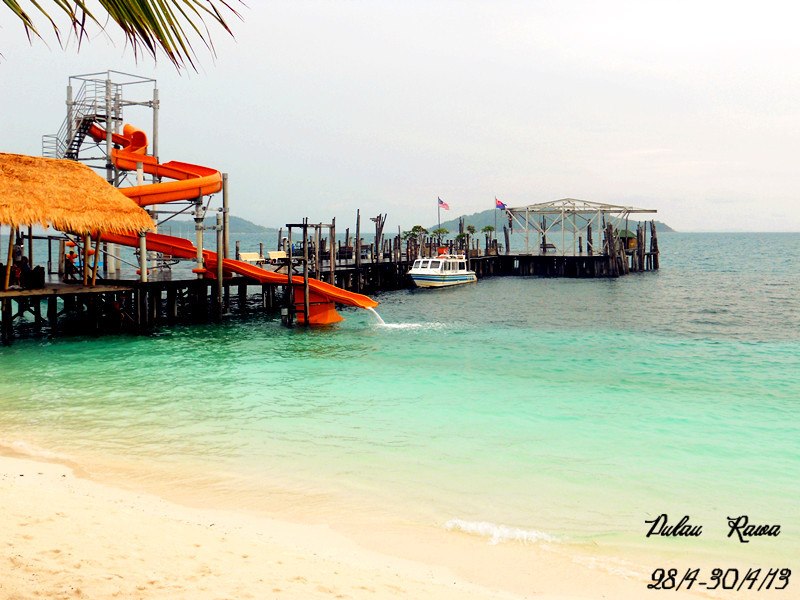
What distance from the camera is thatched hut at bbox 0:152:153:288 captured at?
1806 cm

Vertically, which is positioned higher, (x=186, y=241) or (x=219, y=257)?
(x=186, y=241)

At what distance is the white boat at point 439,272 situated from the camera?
42438 mm

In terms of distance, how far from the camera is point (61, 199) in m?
19.0

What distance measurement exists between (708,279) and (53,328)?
4708 cm

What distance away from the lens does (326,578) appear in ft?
19.1

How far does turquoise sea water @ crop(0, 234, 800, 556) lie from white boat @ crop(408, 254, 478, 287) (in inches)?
655

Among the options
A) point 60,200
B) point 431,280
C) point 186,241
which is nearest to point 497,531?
point 60,200

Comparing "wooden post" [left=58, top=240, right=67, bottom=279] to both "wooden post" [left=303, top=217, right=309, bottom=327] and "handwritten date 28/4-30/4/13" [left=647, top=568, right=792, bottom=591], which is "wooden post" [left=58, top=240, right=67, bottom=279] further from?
"handwritten date 28/4-30/4/13" [left=647, top=568, right=792, bottom=591]

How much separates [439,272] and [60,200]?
86.1 ft

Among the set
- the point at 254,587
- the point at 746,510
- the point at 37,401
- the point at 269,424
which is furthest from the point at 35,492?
the point at 746,510

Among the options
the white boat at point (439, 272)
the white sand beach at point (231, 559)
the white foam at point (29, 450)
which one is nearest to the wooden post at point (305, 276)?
the white foam at point (29, 450)

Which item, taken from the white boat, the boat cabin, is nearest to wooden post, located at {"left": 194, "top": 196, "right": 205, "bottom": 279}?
the white boat

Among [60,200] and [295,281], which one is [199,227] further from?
[60,200]

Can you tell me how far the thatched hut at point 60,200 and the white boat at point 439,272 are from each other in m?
22.9
